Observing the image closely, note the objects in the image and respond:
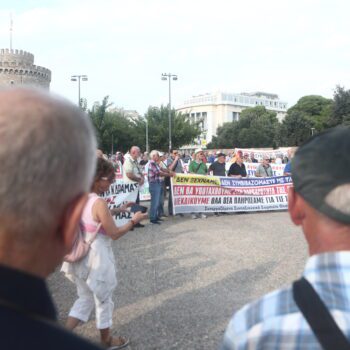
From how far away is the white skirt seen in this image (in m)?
4.00

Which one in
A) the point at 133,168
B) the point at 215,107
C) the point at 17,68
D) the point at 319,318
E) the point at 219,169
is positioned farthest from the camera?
the point at 215,107

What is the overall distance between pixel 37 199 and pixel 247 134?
76811 millimetres

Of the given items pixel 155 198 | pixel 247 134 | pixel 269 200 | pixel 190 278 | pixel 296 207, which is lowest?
pixel 190 278

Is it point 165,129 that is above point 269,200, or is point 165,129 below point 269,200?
above

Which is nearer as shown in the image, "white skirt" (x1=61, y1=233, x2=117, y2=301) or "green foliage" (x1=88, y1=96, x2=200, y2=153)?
"white skirt" (x1=61, y1=233, x2=117, y2=301)

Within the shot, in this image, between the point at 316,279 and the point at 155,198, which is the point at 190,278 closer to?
the point at 155,198

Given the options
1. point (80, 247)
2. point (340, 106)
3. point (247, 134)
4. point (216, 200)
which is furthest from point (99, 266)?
point (247, 134)

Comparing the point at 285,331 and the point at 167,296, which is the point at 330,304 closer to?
the point at 285,331

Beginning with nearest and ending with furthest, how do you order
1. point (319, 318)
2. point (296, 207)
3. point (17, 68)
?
point (319, 318) → point (296, 207) → point (17, 68)

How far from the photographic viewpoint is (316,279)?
1394 millimetres

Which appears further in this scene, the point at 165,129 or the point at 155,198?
the point at 165,129

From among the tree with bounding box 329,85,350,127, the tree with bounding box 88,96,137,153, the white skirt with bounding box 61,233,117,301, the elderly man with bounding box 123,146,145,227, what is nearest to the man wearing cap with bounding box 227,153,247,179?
the elderly man with bounding box 123,146,145,227

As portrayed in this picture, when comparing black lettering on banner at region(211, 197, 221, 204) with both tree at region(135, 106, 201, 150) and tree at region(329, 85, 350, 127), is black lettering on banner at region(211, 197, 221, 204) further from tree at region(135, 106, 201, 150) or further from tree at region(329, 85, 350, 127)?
tree at region(329, 85, 350, 127)

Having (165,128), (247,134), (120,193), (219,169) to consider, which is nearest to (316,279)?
(120,193)
